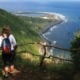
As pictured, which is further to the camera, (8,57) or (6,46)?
(8,57)

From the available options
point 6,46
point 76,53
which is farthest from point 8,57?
point 76,53

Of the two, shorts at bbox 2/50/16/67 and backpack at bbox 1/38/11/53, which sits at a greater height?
backpack at bbox 1/38/11/53

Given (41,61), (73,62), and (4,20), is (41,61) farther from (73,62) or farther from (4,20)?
(4,20)

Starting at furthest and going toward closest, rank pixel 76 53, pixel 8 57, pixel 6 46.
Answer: pixel 76 53
pixel 8 57
pixel 6 46

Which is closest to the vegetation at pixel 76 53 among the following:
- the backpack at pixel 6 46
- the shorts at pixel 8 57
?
the shorts at pixel 8 57

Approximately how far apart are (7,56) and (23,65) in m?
2.33

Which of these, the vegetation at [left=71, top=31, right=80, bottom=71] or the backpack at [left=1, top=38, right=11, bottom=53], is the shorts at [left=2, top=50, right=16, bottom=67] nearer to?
the backpack at [left=1, top=38, right=11, bottom=53]

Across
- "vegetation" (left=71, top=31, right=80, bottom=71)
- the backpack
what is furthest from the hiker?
"vegetation" (left=71, top=31, right=80, bottom=71)

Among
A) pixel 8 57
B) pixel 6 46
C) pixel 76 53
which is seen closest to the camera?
pixel 6 46

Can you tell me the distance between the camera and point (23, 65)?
1323 centimetres

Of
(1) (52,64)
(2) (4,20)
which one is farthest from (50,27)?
(1) (52,64)

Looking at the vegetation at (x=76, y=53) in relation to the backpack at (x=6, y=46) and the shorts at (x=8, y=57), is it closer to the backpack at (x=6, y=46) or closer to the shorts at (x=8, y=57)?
the shorts at (x=8, y=57)

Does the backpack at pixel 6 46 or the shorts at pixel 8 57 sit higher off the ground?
the backpack at pixel 6 46

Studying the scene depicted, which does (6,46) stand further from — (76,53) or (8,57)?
(76,53)
